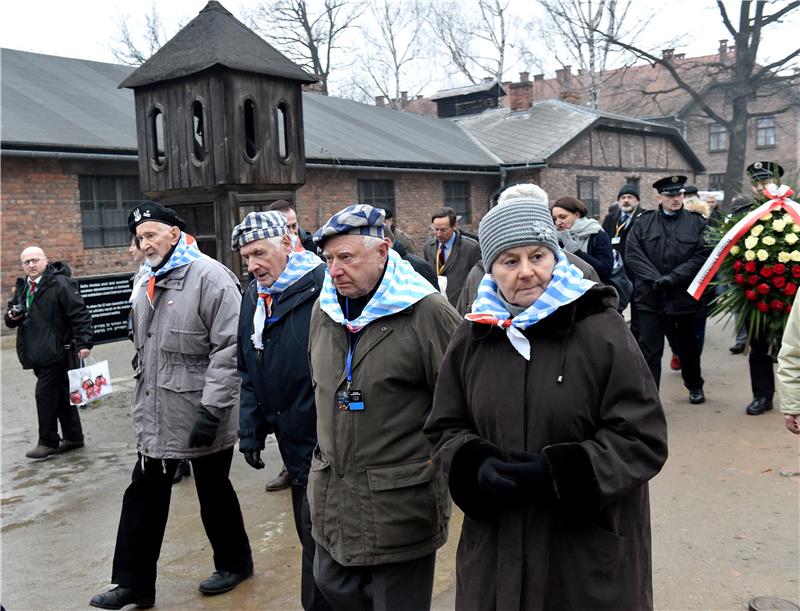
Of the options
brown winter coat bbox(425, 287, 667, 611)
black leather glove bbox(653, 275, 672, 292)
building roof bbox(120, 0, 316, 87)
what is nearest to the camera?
brown winter coat bbox(425, 287, 667, 611)

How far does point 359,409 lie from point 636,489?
1.04 metres

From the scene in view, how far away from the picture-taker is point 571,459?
6.70ft

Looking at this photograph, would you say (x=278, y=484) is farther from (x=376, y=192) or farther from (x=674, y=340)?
(x=376, y=192)

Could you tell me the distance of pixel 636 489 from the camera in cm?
217

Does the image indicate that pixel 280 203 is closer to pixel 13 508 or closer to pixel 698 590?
pixel 13 508

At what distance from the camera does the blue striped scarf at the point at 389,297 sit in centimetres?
282

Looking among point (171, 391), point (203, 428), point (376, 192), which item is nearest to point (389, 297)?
point (203, 428)

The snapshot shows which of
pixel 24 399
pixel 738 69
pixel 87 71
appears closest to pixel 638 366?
pixel 24 399

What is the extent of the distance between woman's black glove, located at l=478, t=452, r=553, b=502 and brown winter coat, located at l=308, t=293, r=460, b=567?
63 centimetres

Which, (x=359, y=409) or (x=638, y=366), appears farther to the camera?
(x=359, y=409)

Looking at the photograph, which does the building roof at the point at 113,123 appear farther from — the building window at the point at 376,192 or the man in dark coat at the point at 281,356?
the man in dark coat at the point at 281,356

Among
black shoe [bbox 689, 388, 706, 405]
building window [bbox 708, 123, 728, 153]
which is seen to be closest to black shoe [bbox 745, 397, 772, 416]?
black shoe [bbox 689, 388, 706, 405]

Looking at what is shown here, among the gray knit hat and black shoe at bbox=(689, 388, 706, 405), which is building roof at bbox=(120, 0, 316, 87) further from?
the gray knit hat

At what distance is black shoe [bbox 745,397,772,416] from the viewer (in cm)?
686
